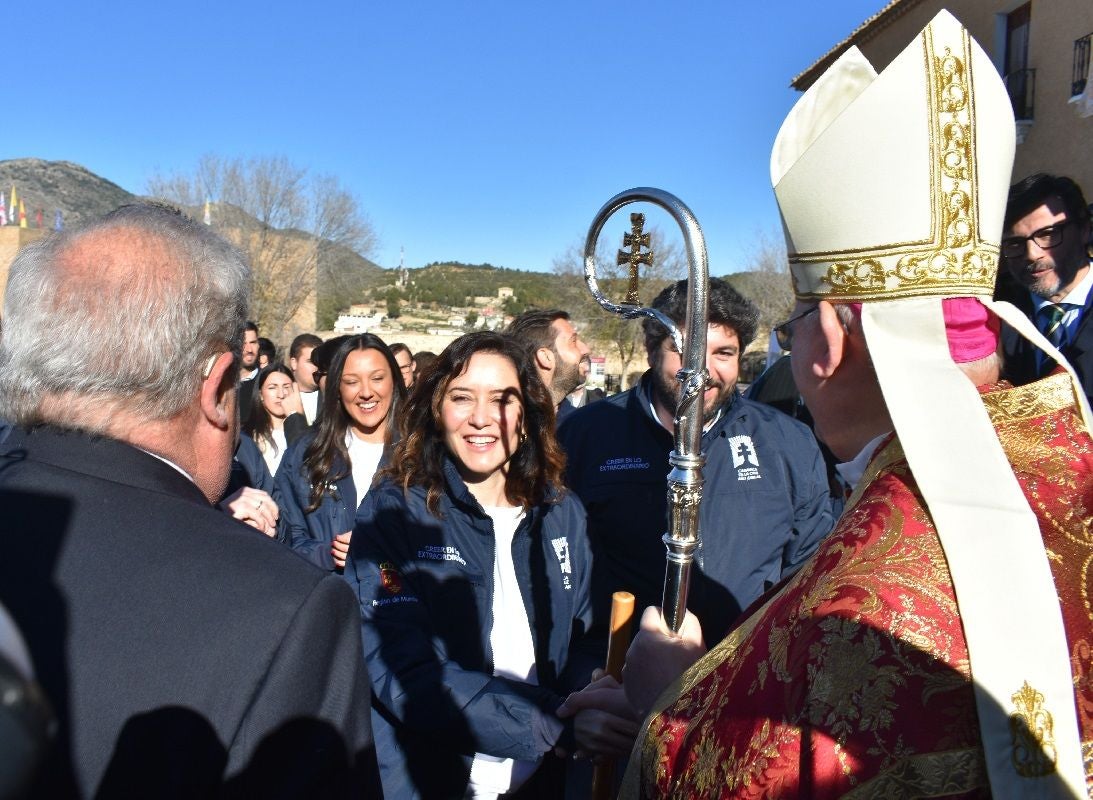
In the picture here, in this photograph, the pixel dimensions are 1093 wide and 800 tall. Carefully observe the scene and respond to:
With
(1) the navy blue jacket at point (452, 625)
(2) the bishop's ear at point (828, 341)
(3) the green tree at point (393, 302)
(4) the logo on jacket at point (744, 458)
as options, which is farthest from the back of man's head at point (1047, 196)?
(3) the green tree at point (393, 302)

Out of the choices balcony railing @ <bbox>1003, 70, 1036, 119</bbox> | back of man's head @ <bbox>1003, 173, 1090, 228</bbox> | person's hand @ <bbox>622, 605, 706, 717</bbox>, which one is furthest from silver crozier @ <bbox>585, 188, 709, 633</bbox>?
balcony railing @ <bbox>1003, 70, 1036, 119</bbox>

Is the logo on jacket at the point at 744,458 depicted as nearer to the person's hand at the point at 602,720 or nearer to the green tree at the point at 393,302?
the person's hand at the point at 602,720

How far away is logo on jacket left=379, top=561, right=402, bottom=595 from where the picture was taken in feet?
7.85

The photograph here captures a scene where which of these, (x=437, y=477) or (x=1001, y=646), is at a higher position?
(x=437, y=477)

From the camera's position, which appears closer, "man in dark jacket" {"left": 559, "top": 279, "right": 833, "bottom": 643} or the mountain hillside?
"man in dark jacket" {"left": 559, "top": 279, "right": 833, "bottom": 643}

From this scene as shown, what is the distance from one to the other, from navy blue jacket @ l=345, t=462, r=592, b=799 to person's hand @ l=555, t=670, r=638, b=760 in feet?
0.58

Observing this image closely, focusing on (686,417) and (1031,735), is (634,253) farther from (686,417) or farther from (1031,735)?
(1031,735)

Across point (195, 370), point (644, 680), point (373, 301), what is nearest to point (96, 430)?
point (195, 370)

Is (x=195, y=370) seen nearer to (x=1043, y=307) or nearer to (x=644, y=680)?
(x=644, y=680)

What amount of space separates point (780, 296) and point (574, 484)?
118 ft

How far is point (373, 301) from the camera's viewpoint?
7644 cm

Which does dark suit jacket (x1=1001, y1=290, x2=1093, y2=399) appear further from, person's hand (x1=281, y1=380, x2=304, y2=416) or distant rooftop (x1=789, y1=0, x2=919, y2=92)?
distant rooftop (x1=789, y1=0, x2=919, y2=92)

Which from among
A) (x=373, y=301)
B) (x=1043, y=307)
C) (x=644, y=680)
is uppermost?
(x=373, y=301)

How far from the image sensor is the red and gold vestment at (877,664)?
3.95 feet
